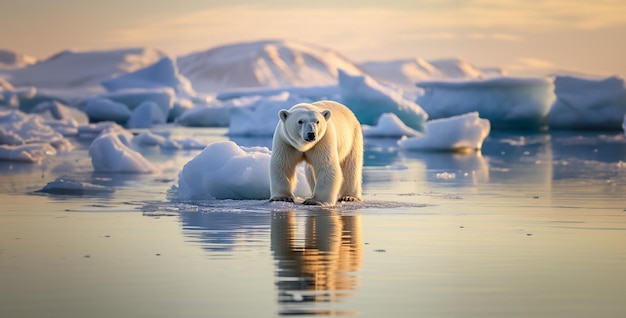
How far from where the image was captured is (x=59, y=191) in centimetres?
933

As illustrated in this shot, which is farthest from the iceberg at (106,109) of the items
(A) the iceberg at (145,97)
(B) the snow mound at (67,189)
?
(B) the snow mound at (67,189)

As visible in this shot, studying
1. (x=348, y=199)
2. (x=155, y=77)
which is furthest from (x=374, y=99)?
(x=348, y=199)

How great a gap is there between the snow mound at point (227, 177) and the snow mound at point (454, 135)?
9.96 m

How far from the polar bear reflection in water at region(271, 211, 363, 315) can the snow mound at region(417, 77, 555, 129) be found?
77.5ft

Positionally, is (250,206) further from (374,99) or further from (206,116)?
(206,116)

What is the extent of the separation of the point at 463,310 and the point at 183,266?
1.51m

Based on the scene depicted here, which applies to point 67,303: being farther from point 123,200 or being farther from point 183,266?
point 123,200

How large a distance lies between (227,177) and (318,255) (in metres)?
3.34

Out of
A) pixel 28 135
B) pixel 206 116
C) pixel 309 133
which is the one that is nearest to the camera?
pixel 309 133

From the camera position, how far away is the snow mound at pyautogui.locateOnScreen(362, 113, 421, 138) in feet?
87.0

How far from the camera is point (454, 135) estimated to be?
1903cm

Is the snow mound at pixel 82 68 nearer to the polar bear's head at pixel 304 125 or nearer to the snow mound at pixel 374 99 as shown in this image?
the snow mound at pixel 374 99

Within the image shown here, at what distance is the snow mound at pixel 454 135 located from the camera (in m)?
18.6

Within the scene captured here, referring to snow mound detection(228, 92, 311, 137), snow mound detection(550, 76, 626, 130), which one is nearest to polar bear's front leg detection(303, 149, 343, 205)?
snow mound detection(228, 92, 311, 137)
